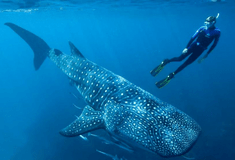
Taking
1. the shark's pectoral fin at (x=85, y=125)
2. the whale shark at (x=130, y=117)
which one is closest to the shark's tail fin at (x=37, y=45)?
the whale shark at (x=130, y=117)

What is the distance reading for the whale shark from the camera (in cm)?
370

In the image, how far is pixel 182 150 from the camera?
340 centimetres

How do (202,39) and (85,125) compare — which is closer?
(85,125)

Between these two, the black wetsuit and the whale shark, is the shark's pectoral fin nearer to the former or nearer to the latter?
the whale shark

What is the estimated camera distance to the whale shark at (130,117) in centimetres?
370

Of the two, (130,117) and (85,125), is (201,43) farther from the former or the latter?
(85,125)

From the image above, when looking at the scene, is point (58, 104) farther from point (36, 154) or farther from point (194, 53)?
point (194, 53)

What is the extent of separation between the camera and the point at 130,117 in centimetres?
440

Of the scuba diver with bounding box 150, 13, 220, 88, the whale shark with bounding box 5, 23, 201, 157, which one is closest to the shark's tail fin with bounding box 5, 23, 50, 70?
the whale shark with bounding box 5, 23, 201, 157

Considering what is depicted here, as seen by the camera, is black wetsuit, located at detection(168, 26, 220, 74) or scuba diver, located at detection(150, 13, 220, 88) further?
black wetsuit, located at detection(168, 26, 220, 74)

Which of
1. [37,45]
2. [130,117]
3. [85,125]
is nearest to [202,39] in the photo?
[130,117]

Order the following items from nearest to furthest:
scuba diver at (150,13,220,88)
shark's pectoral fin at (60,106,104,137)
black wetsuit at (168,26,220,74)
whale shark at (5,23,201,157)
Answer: whale shark at (5,23,201,157) → shark's pectoral fin at (60,106,104,137) → scuba diver at (150,13,220,88) → black wetsuit at (168,26,220,74)

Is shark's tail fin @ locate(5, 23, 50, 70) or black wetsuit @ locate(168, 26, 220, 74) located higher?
black wetsuit @ locate(168, 26, 220, 74)

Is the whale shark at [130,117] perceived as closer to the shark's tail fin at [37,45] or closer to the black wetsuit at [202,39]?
the black wetsuit at [202,39]
